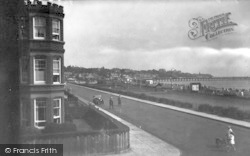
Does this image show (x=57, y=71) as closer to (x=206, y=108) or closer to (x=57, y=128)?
(x=57, y=128)

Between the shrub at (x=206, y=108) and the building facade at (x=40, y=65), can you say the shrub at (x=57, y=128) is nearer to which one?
the building facade at (x=40, y=65)

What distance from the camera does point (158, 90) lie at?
2405 inches

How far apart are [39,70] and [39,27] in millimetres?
2536

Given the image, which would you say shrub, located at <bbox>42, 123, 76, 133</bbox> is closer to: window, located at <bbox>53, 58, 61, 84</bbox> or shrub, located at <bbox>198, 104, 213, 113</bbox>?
window, located at <bbox>53, 58, 61, 84</bbox>

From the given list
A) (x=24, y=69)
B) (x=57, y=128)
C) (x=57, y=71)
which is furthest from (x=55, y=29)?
(x=57, y=128)

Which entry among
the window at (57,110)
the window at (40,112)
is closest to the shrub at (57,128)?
the window at (40,112)

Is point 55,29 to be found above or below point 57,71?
above

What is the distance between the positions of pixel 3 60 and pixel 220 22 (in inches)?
448

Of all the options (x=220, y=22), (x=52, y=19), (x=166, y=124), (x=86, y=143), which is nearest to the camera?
(x=86, y=143)

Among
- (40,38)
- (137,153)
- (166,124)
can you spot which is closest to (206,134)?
(166,124)

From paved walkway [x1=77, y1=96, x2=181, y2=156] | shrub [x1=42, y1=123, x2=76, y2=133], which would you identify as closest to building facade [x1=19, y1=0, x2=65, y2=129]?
shrub [x1=42, y1=123, x2=76, y2=133]

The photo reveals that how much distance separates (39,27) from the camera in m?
17.4

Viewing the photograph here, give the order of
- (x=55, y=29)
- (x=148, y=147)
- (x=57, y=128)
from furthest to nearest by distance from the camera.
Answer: (x=55, y=29)
(x=148, y=147)
(x=57, y=128)

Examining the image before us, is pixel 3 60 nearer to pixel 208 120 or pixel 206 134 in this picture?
pixel 206 134
